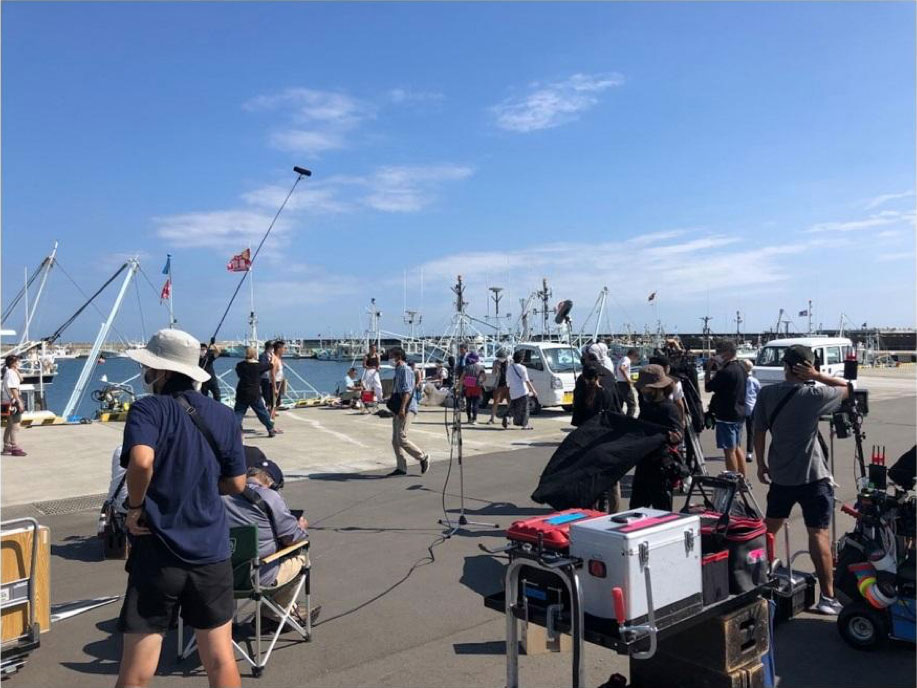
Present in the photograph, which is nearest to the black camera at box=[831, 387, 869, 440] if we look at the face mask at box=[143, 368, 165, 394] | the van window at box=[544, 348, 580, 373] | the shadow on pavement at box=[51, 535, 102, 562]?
the face mask at box=[143, 368, 165, 394]

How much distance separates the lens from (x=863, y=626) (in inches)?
161

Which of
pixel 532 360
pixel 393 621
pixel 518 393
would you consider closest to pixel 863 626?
pixel 393 621

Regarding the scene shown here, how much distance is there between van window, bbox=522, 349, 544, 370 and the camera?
17797 millimetres

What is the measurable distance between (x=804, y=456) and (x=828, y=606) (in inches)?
39.5

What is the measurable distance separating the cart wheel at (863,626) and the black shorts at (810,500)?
63cm

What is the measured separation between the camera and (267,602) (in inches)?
166

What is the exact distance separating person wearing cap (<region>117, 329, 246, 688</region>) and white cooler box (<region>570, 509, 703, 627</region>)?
1.60 meters

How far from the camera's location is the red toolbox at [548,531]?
3248 millimetres

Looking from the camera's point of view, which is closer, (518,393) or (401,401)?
(401,401)

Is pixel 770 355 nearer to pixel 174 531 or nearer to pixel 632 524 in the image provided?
pixel 632 524

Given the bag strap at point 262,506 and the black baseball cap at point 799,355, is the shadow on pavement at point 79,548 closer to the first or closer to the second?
the bag strap at point 262,506

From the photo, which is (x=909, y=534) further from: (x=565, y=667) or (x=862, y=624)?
(x=565, y=667)

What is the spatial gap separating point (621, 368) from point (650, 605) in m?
12.2

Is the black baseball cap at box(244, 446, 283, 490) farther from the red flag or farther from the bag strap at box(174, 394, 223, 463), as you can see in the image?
the red flag
